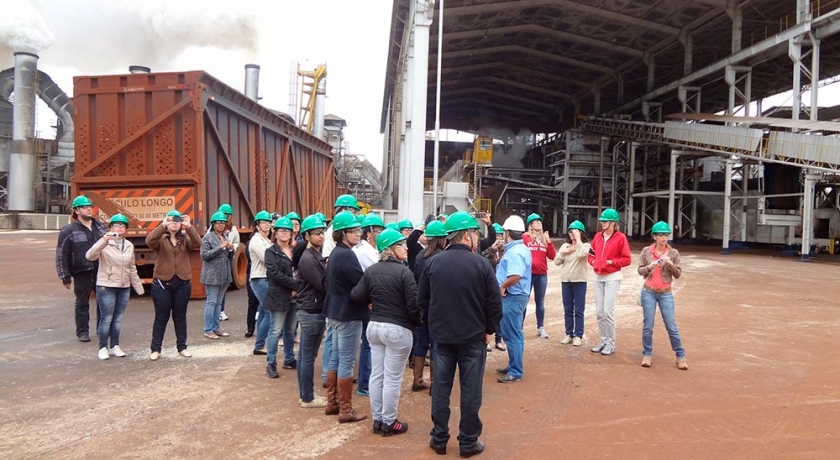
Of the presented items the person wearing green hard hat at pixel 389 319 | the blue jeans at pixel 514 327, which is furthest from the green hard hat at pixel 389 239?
the blue jeans at pixel 514 327

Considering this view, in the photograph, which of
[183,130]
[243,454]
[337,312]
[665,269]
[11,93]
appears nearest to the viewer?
[243,454]

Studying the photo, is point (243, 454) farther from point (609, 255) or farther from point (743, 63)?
point (743, 63)

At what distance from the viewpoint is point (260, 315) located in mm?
5980

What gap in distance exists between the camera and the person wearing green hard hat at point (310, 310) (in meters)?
4.31

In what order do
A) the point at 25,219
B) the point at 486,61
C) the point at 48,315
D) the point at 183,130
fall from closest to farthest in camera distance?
the point at 48,315 → the point at 183,130 → the point at 25,219 → the point at 486,61

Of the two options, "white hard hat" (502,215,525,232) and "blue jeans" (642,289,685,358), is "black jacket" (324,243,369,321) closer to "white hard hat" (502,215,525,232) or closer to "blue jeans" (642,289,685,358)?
"white hard hat" (502,215,525,232)

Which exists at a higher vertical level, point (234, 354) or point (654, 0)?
point (654, 0)

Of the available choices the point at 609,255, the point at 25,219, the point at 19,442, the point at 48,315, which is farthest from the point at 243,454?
the point at 25,219

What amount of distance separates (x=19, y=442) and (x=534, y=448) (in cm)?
377

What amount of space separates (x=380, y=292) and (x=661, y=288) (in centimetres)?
359

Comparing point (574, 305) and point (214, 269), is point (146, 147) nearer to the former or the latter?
point (214, 269)

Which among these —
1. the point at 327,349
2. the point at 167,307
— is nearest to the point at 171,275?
the point at 167,307

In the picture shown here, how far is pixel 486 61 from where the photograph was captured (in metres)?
32.2

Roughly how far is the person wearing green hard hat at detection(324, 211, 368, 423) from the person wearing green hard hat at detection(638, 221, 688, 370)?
3.44 m
